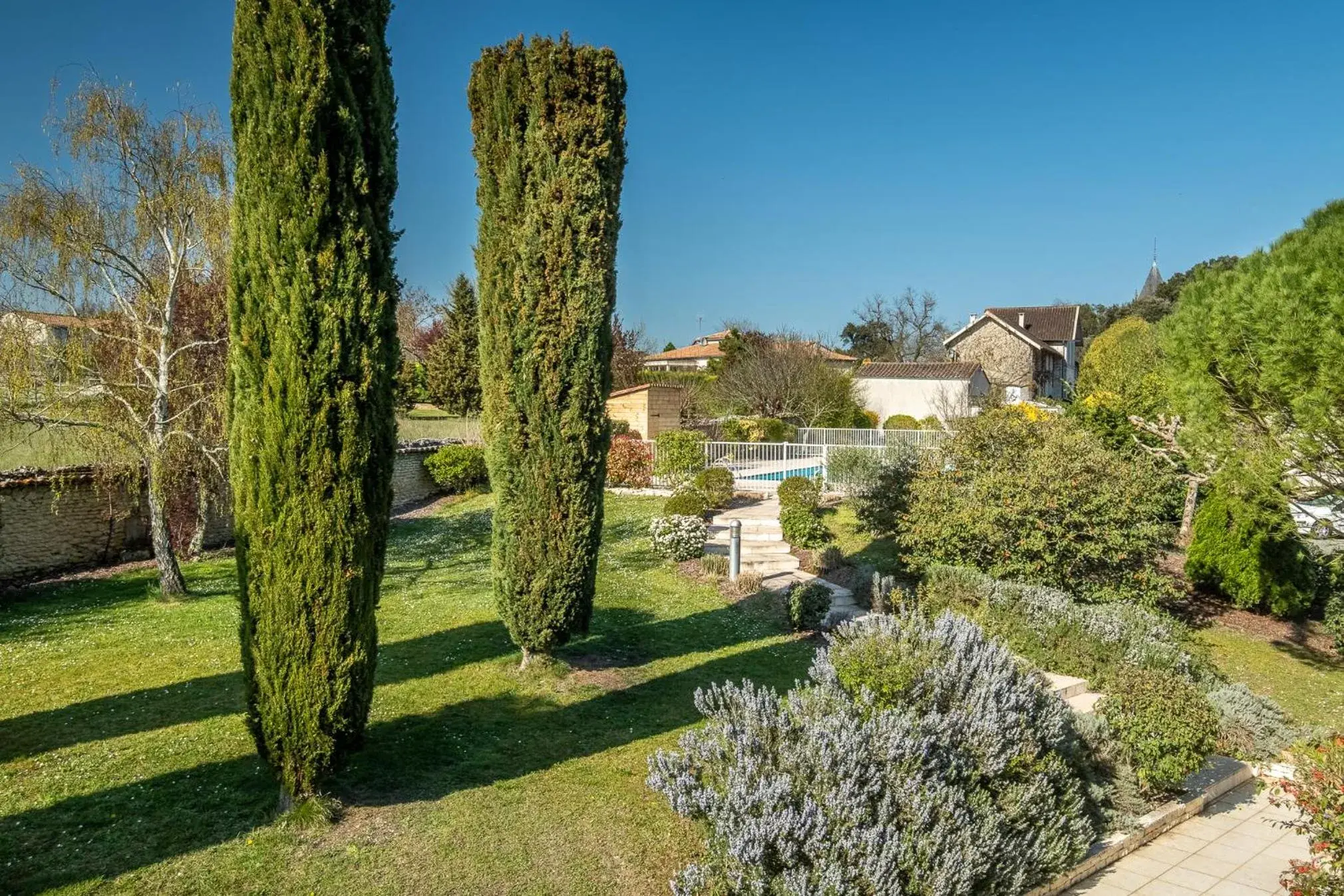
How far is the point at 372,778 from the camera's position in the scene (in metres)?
5.65

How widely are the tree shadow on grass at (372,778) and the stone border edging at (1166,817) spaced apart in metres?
3.18

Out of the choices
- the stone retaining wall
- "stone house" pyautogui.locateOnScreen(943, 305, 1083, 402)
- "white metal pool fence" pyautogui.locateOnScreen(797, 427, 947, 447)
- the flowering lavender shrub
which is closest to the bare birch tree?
the stone retaining wall

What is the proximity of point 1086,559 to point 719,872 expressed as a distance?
8.49 meters

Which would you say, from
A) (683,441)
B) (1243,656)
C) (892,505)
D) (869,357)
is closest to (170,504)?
(683,441)

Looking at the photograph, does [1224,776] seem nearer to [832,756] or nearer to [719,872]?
[832,756]

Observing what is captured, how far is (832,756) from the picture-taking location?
14.4 feet

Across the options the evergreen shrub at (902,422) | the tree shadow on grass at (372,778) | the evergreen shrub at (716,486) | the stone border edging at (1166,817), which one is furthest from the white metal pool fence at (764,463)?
the stone border edging at (1166,817)

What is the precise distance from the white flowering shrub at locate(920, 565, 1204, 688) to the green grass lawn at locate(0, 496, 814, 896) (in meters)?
2.15

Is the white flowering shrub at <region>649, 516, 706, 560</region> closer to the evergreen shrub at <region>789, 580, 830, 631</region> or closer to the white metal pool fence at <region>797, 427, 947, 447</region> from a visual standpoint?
the evergreen shrub at <region>789, 580, 830, 631</region>

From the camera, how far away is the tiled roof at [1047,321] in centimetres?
5197

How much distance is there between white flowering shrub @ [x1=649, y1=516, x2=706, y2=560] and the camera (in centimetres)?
1355

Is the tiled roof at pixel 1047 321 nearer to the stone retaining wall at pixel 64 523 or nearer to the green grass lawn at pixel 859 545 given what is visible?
the green grass lawn at pixel 859 545

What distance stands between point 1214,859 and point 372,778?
19.3ft

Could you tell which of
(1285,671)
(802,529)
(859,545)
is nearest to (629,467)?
(802,529)
